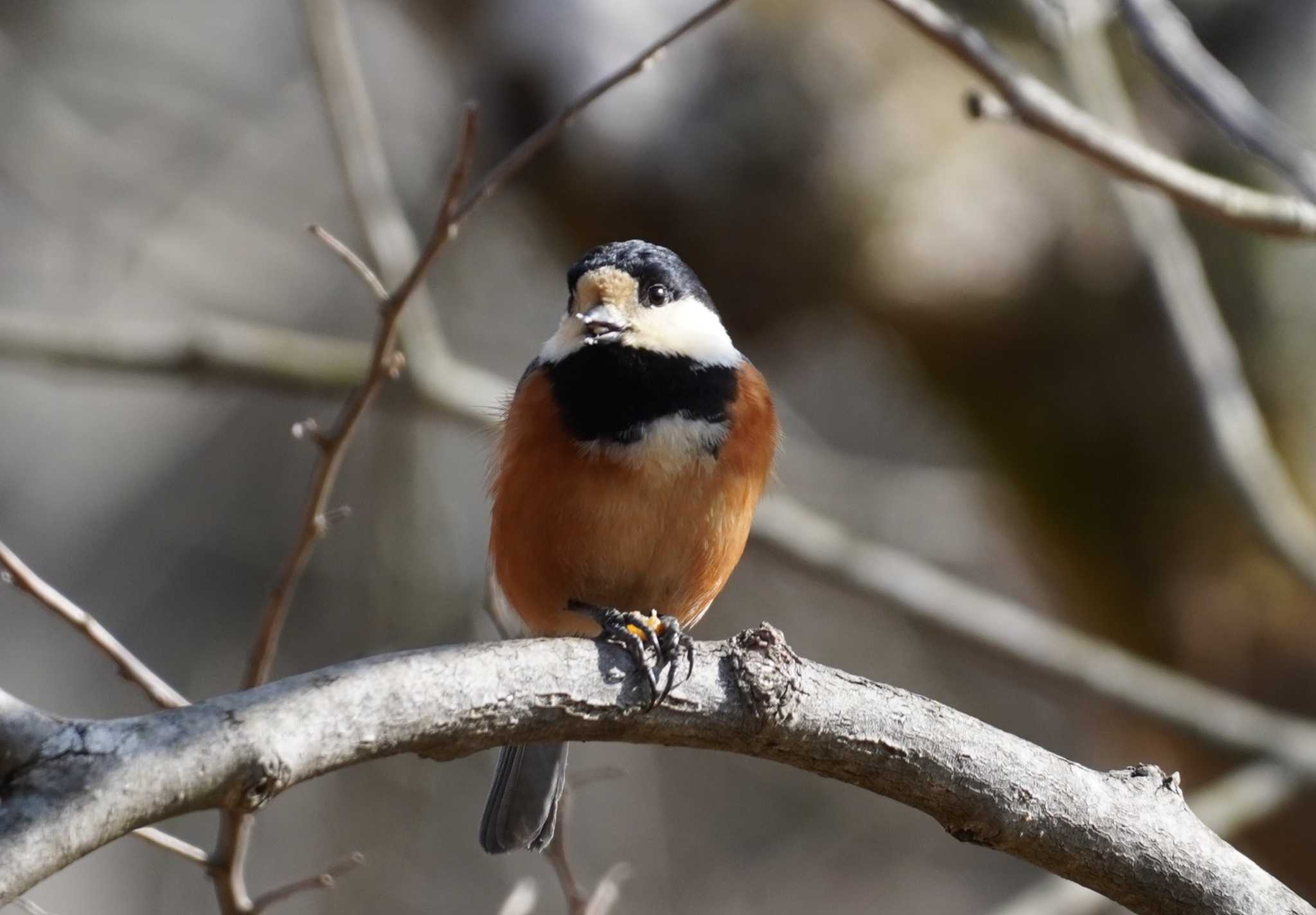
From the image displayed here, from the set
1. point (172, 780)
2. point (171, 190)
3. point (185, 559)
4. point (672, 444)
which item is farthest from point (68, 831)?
point (185, 559)

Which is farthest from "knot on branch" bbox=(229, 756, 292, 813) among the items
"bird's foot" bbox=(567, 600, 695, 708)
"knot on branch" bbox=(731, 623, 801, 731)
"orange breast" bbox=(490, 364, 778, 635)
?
"orange breast" bbox=(490, 364, 778, 635)

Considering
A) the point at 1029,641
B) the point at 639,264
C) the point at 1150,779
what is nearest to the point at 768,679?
the point at 1150,779

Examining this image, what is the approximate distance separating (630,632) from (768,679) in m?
0.36

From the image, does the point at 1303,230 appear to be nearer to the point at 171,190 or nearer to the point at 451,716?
the point at 451,716

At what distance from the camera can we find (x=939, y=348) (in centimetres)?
530

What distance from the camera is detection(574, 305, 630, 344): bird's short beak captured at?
343 centimetres

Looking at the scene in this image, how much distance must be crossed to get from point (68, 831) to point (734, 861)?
7154 mm

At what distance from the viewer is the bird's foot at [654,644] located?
7.38 feet

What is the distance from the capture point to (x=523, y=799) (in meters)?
3.52

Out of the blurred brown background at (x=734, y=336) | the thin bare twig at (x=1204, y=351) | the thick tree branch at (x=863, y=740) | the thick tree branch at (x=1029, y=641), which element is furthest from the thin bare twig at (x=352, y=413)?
the thin bare twig at (x=1204, y=351)

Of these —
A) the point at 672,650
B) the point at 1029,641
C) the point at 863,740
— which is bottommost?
the point at 863,740

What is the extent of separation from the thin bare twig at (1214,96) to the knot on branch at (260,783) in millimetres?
2119

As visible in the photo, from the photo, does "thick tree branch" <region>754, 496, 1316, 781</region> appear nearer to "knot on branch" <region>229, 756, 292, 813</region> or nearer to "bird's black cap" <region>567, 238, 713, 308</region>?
"bird's black cap" <region>567, 238, 713, 308</region>

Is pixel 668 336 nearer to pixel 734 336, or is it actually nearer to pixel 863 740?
pixel 863 740
